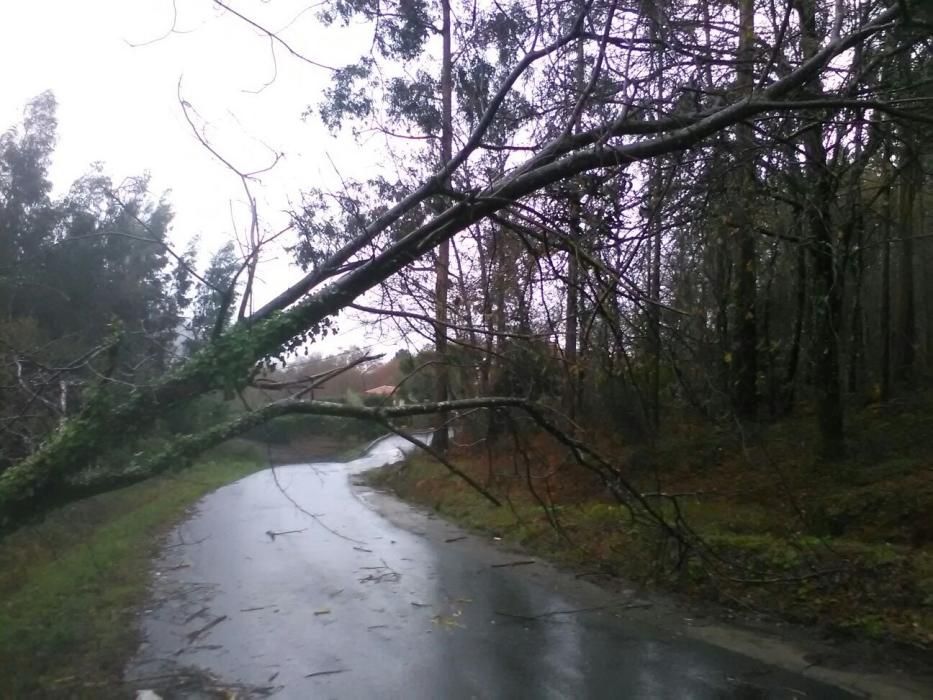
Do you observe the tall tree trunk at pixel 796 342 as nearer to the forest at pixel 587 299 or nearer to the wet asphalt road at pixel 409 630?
the forest at pixel 587 299

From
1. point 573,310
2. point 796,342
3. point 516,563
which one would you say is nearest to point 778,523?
point 516,563

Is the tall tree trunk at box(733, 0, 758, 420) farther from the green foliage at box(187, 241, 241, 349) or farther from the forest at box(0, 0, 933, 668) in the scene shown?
the green foliage at box(187, 241, 241, 349)

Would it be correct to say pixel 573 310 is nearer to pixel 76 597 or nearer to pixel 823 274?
pixel 823 274

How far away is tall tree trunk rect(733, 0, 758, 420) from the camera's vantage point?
27.7ft

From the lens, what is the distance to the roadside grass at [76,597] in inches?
322

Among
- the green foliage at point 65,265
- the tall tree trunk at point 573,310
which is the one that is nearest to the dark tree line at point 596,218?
the tall tree trunk at point 573,310

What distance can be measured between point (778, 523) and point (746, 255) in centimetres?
423

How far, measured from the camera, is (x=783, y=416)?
67.1ft

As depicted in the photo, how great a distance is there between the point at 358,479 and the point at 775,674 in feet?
73.3

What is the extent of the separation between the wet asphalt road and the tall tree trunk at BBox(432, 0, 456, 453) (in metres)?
1.69

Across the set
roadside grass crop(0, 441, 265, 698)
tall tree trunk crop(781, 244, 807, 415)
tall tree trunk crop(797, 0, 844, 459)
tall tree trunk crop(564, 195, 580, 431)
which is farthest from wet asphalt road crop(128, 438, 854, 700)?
tall tree trunk crop(781, 244, 807, 415)

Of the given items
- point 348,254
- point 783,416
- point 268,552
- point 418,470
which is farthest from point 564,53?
point 418,470

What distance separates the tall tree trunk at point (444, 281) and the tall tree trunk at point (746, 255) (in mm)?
2774

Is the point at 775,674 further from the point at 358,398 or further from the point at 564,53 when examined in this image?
the point at 564,53
